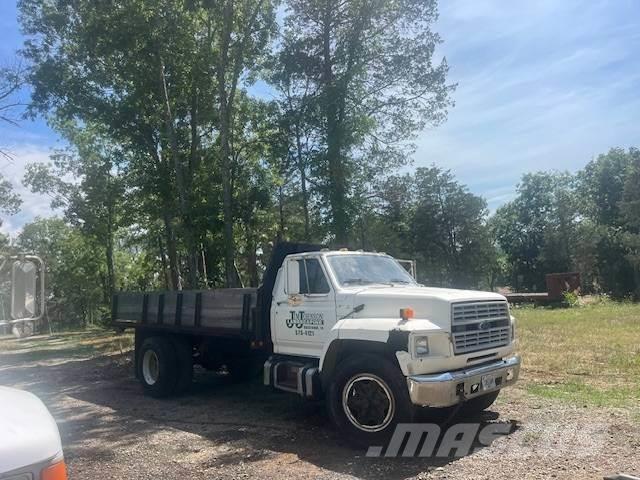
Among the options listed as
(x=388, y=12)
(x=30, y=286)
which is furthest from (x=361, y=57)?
(x=30, y=286)

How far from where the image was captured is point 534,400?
7797mm

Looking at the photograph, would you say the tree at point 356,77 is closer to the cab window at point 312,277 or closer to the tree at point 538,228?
the cab window at point 312,277

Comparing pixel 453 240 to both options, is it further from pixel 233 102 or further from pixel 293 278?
pixel 293 278

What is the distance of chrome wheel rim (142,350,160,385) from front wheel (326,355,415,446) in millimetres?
4527

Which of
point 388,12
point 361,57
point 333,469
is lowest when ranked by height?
point 333,469

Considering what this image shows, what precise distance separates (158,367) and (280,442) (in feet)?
12.4

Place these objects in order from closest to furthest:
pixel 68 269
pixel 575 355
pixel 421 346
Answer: pixel 421 346 → pixel 575 355 → pixel 68 269

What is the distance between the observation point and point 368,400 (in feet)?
19.9

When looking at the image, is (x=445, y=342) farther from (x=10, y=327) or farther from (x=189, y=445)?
(x=10, y=327)

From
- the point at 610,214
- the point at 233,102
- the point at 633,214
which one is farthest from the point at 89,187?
the point at 610,214

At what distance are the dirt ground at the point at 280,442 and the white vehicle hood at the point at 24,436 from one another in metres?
2.93

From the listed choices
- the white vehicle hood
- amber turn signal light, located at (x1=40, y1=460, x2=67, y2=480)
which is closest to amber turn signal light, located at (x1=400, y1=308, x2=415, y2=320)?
the white vehicle hood

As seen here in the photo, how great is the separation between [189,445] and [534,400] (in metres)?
4.79

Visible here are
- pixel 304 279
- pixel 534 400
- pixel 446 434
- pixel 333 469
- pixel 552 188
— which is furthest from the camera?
pixel 552 188
